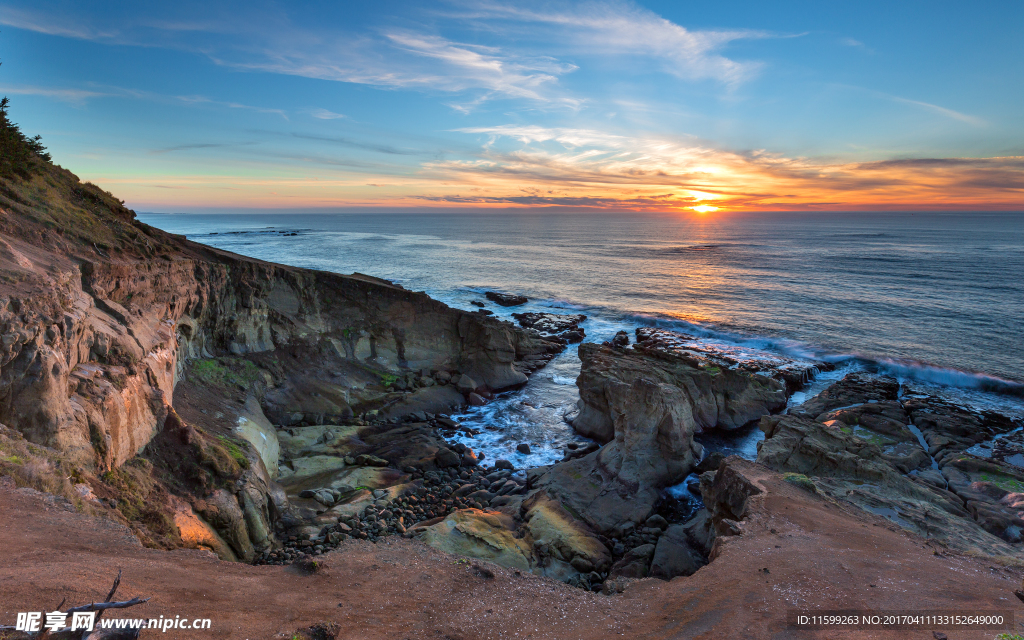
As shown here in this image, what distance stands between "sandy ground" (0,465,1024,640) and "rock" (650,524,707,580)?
2861mm

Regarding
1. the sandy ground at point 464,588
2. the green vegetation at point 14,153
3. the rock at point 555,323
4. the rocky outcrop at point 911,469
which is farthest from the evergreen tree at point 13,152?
the rock at point 555,323

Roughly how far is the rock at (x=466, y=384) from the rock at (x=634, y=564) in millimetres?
14376

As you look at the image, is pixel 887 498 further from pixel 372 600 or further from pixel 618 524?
pixel 372 600

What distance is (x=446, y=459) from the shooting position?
61.4 ft

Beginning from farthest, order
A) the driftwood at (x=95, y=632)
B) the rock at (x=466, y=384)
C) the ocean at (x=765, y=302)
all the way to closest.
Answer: the ocean at (x=765, y=302) → the rock at (x=466, y=384) → the driftwood at (x=95, y=632)

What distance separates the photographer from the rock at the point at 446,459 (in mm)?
18641

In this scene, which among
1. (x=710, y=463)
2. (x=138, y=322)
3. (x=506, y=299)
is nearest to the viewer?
(x=138, y=322)

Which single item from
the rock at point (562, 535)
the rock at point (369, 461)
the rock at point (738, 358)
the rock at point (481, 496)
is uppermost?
the rock at point (738, 358)

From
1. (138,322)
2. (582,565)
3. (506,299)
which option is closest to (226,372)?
(138,322)

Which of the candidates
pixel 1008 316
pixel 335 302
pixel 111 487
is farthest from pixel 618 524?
pixel 1008 316

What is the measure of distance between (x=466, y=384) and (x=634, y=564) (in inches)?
601

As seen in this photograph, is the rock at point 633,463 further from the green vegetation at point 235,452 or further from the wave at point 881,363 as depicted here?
the wave at point 881,363

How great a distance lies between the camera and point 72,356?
33.1 feet

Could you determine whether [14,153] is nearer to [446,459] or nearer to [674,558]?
[446,459]
